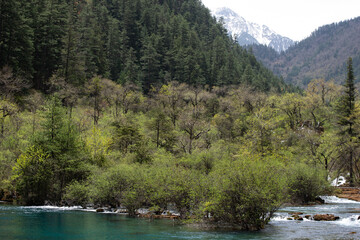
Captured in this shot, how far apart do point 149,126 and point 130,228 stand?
1424 inches

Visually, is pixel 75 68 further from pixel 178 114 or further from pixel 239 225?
pixel 239 225

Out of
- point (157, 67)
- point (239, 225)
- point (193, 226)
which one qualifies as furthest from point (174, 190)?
point (157, 67)

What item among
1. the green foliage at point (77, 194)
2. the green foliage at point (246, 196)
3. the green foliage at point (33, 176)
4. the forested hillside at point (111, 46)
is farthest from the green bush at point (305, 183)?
the forested hillside at point (111, 46)

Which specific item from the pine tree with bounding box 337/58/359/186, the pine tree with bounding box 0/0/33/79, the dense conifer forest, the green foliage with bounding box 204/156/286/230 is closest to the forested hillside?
the pine tree with bounding box 0/0/33/79

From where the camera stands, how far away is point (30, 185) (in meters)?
43.1

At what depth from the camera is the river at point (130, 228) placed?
2473 cm

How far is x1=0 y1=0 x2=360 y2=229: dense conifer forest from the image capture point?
33.1 meters

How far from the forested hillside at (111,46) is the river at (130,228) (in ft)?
164

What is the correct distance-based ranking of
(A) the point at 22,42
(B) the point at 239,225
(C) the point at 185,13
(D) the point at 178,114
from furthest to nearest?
(C) the point at 185,13 → (D) the point at 178,114 → (A) the point at 22,42 → (B) the point at 239,225

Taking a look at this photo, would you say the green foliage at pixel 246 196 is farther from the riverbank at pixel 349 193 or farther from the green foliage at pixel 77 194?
the riverbank at pixel 349 193

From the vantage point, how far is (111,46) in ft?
383

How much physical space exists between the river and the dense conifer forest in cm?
200

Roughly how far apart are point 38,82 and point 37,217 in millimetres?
57527

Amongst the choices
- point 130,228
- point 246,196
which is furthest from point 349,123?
point 130,228
